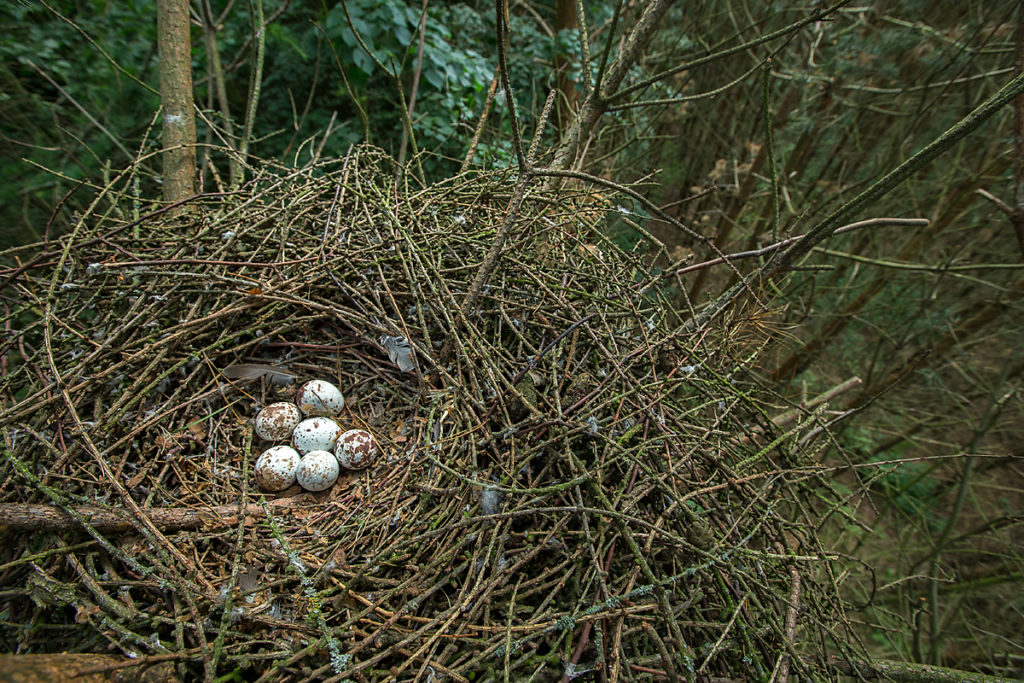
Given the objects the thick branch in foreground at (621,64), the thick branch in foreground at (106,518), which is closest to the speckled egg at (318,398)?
the thick branch in foreground at (106,518)

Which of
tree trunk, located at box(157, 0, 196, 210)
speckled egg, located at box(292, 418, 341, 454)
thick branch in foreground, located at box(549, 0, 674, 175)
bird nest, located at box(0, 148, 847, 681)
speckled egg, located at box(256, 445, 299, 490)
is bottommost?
speckled egg, located at box(256, 445, 299, 490)

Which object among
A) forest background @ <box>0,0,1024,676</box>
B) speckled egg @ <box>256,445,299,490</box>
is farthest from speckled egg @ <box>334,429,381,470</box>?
forest background @ <box>0,0,1024,676</box>

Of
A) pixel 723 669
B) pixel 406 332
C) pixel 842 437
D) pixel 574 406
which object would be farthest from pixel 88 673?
pixel 842 437

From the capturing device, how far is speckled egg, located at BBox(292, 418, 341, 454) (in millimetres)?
1928

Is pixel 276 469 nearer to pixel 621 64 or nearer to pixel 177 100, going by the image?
pixel 177 100

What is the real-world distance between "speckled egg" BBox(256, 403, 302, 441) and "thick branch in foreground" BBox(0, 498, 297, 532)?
386mm

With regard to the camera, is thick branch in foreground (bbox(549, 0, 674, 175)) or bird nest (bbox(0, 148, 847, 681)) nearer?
bird nest (bbox(0, 148, 847, 681))

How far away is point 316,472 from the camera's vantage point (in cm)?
183

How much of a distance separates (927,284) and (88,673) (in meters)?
5.63

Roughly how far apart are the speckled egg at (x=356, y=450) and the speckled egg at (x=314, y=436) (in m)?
0.05

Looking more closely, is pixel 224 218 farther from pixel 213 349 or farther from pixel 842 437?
pixel 842 437

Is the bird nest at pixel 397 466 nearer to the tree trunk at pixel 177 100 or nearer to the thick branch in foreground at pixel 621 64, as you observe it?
the tree trunk at pixel 177 100

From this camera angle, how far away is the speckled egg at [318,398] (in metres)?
2.02

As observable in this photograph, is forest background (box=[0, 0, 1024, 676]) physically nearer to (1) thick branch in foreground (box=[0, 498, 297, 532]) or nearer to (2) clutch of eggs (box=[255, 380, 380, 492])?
(2) clutch of eggs (box=[255, 380, 380, 492])
